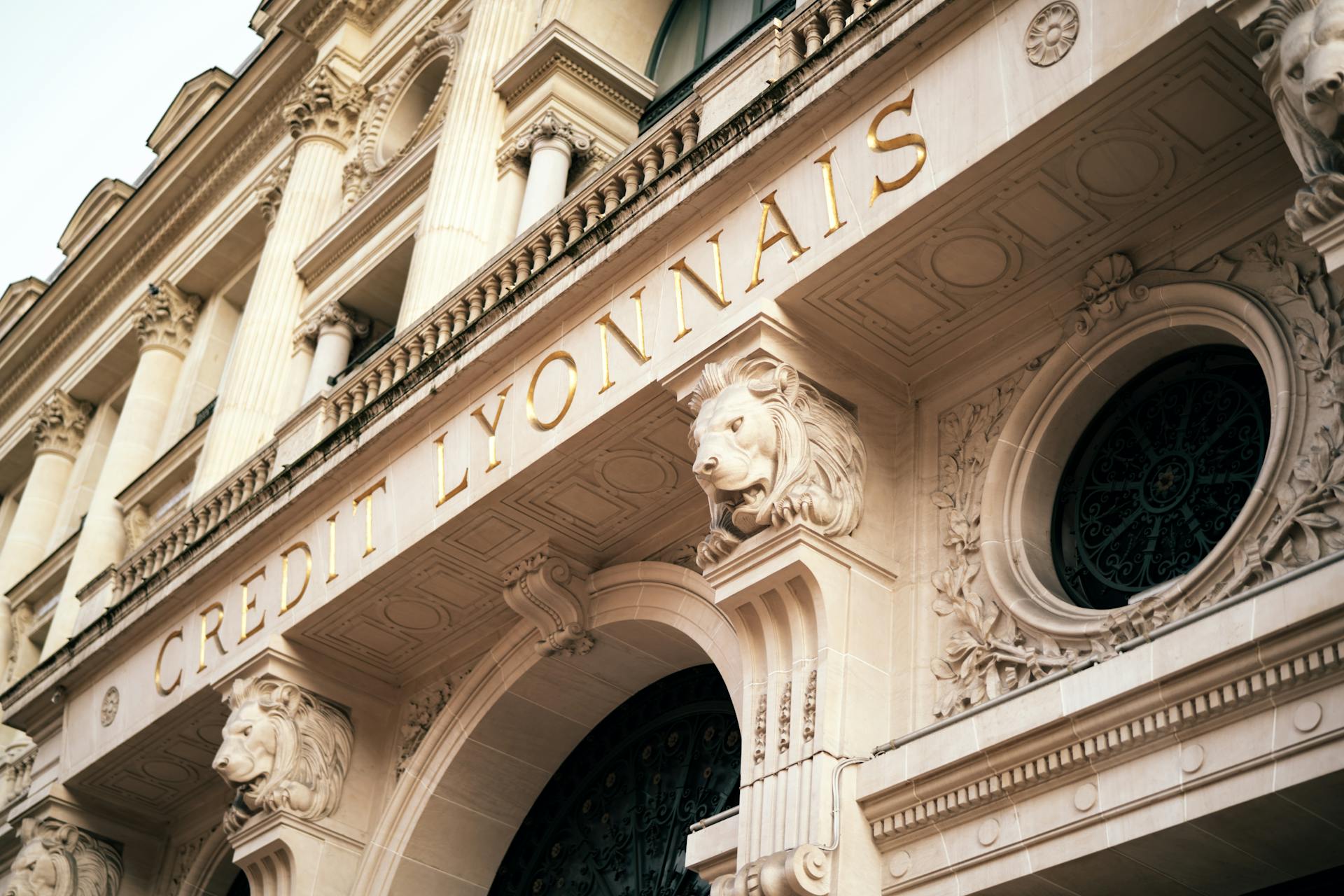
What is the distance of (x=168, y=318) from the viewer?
24703mm

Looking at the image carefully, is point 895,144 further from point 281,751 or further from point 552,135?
point 552,135

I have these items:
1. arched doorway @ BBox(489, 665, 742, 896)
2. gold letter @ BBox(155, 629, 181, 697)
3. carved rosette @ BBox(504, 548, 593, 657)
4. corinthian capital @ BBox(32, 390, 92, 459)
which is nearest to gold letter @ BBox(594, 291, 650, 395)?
carved rosette @ BBox(504, 548, 593, 657)

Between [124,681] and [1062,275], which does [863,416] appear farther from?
[124,681]

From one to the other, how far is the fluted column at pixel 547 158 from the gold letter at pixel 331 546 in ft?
13.2

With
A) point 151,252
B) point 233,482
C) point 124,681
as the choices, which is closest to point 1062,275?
point 233,482

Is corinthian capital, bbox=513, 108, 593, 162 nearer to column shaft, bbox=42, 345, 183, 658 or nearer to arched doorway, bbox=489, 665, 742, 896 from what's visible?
arched doorway, bbox=489, 665, 742, 896

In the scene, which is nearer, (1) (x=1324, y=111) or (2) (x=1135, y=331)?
(1) (x=1324, y=111)

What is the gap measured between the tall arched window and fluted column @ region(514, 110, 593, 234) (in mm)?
1371

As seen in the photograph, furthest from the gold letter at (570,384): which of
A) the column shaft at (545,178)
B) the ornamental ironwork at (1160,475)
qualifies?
the column shaft at (545,178)

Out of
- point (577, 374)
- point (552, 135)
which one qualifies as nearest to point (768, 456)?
point (577, 374)

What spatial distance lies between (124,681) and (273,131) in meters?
10.5

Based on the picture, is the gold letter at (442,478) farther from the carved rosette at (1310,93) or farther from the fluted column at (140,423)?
the fluted column at (140,423)

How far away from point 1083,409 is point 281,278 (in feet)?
43.2

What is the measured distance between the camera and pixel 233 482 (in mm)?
14945
